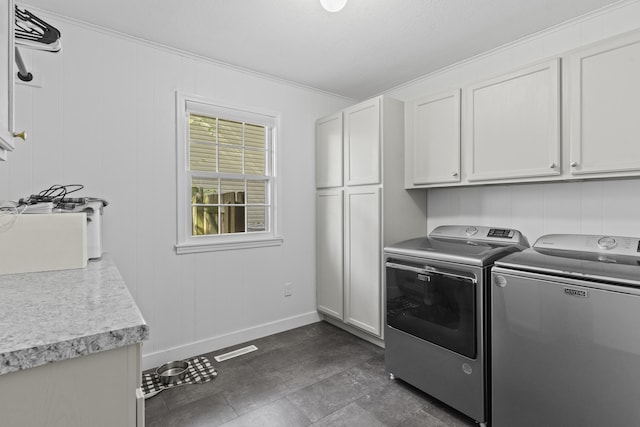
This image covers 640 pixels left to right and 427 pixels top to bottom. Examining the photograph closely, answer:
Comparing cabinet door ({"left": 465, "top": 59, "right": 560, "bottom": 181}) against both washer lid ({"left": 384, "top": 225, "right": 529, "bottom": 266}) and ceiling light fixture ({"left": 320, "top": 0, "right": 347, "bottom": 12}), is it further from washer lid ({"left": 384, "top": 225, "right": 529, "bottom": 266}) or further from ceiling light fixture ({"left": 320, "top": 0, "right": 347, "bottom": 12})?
ceiling light fixture ({"left": 320, "top": 0, "right": 347, "bottom": 12})

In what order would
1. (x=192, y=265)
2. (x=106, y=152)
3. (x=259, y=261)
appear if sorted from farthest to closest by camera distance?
(x=259, y=261) < (x=192, y=265) < (x=106, y=152)

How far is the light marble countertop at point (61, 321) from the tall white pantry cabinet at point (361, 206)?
205cm

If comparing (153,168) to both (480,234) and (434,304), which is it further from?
(480,234)

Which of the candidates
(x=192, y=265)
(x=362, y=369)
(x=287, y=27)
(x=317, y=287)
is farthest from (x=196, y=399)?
(x=287, y=27)

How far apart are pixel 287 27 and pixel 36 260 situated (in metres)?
2.01

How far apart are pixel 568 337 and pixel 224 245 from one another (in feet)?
8.08

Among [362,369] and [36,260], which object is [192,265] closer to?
[36,260]

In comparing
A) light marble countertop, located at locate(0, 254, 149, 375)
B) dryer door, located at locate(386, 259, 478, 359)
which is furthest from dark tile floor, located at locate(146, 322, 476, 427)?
light marble countertop, located at locate(0, 254, 149, 375)

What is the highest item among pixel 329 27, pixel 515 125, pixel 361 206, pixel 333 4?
pixel 329 27

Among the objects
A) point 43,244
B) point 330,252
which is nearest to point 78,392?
point 43,244

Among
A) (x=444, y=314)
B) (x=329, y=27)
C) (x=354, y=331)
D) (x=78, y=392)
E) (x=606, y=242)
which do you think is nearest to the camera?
(x=78, y=392)

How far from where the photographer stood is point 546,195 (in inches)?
90.1

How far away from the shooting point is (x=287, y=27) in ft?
7.39

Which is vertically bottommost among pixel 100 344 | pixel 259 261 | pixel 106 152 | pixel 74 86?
pixel 259 261
